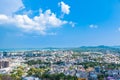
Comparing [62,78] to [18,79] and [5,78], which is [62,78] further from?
[5,78]

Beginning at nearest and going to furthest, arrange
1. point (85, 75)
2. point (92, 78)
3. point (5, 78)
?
point (5, 78) < point (92, 78) < point (85, 75)

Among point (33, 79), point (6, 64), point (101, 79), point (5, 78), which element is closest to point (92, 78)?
point (101, 79)

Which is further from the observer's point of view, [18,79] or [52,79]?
[52,79]

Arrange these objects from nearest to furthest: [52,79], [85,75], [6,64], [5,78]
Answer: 1. [5,78]
2. [52,79]
3. [85,75]
4. [6,64]

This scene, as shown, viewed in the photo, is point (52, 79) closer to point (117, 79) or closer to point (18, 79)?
point (18, 79)

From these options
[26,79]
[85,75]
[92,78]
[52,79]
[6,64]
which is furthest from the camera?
[6,64]

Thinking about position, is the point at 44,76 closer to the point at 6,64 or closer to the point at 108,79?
the point at 108,79

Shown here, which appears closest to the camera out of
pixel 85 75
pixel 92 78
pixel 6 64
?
pixel 92 78

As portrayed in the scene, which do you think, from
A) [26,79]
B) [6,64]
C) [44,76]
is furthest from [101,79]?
[6,64]
